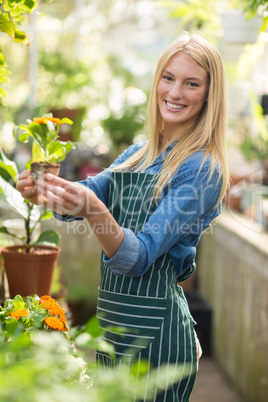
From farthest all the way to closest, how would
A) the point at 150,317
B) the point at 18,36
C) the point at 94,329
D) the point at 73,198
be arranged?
1. the point at 18,36
2. the point at 150,317
3. the point at 73,198
4. the point at 94,329

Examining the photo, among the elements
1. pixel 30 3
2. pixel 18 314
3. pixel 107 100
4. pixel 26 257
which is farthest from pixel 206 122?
pixel 107 100

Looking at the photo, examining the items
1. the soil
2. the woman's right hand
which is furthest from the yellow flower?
the soil

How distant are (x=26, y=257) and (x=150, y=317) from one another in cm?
74

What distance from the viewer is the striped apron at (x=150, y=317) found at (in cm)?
134

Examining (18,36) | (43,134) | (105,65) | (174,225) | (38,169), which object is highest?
(105,65)

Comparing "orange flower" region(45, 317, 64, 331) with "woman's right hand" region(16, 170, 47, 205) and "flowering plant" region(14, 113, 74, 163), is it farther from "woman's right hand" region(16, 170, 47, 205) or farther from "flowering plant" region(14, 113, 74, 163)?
"flowering plant" region(14, 113, 74, 163)

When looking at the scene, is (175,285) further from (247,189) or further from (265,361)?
(247,189)

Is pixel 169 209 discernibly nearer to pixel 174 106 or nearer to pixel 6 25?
pixel 174 106

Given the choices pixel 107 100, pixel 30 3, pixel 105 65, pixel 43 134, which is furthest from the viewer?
pixel 105 65

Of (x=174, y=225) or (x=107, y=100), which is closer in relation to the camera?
(x=174, y=225)

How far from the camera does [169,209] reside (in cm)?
126

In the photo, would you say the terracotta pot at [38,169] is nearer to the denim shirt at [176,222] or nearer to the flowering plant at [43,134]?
the denim shirt at [176,222]

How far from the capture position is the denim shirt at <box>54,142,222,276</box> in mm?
Answer: 1206

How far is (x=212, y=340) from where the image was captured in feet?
13.9
